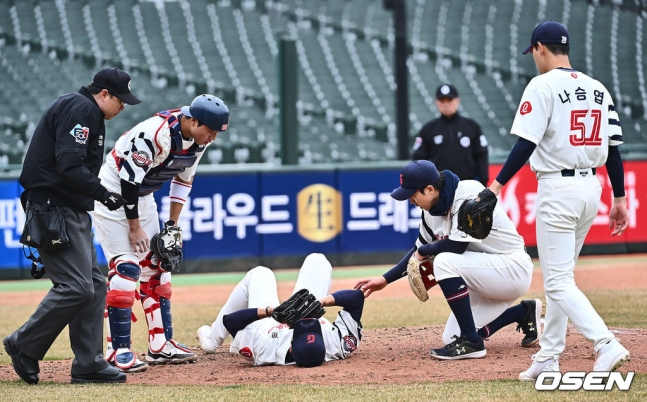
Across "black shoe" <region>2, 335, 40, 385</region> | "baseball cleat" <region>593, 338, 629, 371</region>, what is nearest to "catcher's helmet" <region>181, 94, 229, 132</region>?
"black shoe" <region>2, 335, 40, 385</region>

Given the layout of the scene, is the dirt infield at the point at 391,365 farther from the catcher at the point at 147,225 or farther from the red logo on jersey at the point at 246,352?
the catcher at the point at 147,225

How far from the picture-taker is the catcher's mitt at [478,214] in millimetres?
4879

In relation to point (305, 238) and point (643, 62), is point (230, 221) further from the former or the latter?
point (643, 62)

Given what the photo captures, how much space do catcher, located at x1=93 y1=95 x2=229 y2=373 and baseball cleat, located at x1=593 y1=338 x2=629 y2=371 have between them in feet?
8.27

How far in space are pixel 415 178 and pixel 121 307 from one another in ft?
6.38

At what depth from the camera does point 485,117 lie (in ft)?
52.6

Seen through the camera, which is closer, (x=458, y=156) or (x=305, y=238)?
(x=458, y=156)

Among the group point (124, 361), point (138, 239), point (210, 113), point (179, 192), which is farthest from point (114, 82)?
point (124, 361)

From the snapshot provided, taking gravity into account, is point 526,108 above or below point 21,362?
above

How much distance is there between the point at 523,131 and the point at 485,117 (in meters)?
11.5

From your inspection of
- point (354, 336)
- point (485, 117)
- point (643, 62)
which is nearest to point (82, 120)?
point (354, 336)

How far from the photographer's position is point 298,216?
11.9 m

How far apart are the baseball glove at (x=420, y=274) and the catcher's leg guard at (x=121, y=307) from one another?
5.53 ft

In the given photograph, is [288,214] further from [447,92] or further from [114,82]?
[114,82]
